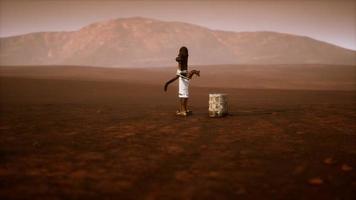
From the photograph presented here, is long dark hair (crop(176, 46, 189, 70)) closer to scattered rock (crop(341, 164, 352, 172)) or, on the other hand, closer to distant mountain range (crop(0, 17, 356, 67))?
scattered rock (crop(341, 164, 352, 172))

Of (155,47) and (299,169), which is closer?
(299,169)

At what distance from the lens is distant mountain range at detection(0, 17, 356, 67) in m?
152

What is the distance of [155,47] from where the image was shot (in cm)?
16638

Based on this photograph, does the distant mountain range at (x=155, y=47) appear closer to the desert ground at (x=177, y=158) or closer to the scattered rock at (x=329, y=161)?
the desert ground at (x=177, y=158)

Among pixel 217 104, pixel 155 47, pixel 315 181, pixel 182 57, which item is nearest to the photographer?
pixel 315 181

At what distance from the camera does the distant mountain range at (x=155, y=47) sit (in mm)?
152375

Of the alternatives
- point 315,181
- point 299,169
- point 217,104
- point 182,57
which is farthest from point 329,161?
point 182,57

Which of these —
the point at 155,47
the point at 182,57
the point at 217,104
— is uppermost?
the point at 155,47

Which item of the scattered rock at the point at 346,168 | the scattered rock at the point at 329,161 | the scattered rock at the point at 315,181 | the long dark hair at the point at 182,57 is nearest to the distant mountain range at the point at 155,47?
the long dark hair at the point at 182,57

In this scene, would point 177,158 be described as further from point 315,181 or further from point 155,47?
point 155,47

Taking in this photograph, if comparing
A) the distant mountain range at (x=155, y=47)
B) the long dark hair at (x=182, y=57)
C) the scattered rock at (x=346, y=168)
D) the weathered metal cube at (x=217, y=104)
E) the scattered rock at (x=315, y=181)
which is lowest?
the scattered rock at (x=315, y=181)

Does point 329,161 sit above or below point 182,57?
below

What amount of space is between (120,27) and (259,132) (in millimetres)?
183994

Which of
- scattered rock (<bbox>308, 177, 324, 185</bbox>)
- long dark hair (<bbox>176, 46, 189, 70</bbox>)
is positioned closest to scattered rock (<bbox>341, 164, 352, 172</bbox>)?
scattered rock (<bbox>308, 177, 324, 185</bbox>)
